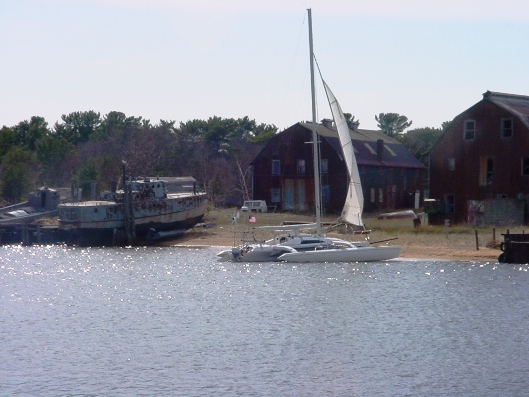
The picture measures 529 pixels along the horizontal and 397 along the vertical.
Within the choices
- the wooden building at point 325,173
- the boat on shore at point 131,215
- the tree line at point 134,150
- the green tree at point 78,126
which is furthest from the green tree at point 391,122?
the boat on shore at point 131,215

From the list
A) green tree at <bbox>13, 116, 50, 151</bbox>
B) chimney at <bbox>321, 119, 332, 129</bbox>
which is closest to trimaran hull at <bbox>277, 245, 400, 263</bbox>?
chimney at <bbox>321, 119, 332, 129</bbox>

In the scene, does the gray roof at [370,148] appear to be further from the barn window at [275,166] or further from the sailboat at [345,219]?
the sailboat at [345,219]

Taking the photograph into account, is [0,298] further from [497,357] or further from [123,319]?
[497,357]

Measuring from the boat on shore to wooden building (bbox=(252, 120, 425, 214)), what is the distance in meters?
14.5

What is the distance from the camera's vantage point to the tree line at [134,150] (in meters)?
104

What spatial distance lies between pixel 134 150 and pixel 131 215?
43.0 m

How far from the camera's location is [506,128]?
68.1 meters

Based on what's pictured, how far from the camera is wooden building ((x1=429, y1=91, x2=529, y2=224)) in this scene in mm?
67188

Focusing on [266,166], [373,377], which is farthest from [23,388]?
[266,166]

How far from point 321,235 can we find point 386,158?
39670mm

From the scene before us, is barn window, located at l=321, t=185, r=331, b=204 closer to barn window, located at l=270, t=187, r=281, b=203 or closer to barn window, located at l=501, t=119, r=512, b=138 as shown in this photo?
barn window, located at l=270, t=187, r=281, b=203

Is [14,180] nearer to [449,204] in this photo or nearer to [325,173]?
[325,173]

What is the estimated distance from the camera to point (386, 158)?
93.9 m

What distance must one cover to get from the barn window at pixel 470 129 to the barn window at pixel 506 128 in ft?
6.84
